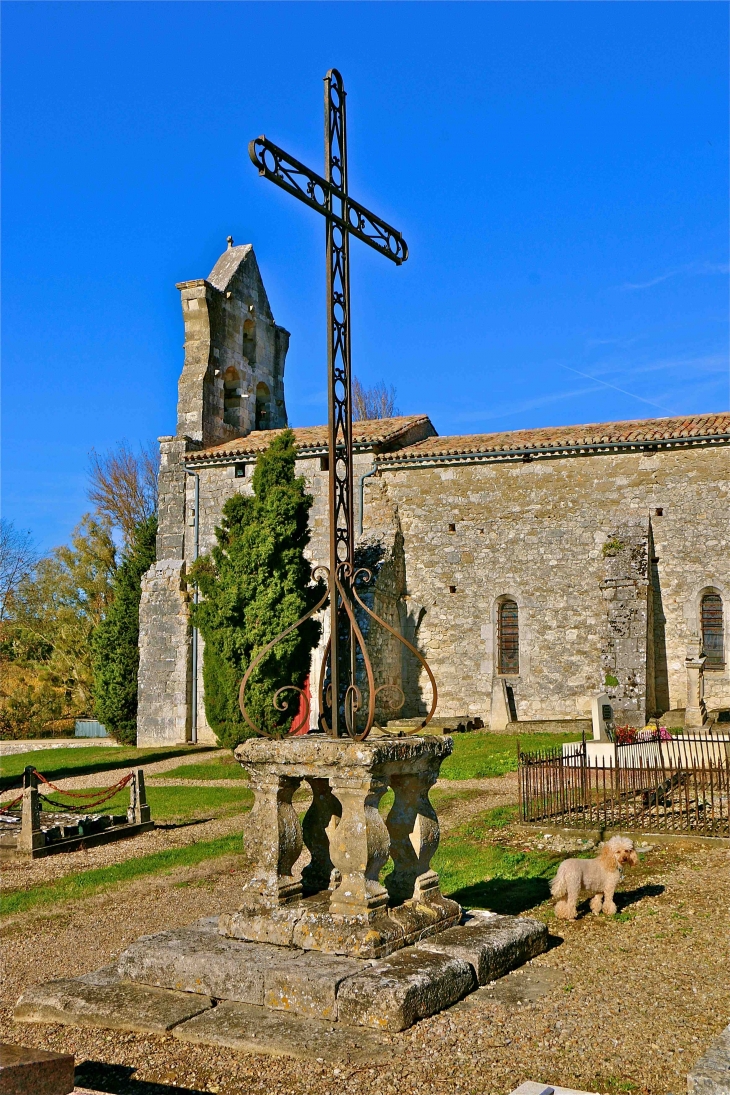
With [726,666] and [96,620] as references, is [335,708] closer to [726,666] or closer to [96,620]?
[726,666]

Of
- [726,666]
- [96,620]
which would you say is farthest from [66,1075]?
[96,620]

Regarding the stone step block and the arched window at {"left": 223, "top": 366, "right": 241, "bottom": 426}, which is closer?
the stone step block

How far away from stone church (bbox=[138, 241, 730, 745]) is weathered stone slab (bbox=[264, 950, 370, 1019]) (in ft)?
44.8

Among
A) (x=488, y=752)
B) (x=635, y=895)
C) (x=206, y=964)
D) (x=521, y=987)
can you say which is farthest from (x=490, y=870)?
(x=488, y=752)

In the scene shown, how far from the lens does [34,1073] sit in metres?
3.78

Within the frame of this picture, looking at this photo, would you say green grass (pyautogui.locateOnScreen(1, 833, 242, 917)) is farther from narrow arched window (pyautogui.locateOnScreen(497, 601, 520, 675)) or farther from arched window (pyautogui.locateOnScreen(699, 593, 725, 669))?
arched window (pyautogui.locateOnScreen(699, 593, 725, 669))

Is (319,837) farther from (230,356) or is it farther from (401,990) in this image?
(230,356)

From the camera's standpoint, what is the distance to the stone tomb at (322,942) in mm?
5082

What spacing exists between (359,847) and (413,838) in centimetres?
63

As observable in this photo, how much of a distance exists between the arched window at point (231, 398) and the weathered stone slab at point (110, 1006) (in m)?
21.1

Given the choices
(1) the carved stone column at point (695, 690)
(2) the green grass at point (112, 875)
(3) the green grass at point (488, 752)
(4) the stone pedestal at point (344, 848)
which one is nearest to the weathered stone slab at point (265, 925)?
(4) the stone pedestal at point (344, 848)

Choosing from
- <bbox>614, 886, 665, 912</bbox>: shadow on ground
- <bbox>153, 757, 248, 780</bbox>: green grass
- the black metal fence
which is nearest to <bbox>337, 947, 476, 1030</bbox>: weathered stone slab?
<bbox>614, 886, 665, 912</bbox>: shadow on ground

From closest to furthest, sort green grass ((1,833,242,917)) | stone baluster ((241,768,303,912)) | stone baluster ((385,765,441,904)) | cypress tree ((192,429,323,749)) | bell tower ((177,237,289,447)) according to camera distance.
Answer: stone baluster ((241,768,303,912))
stone baluster ((385,765,441,904))
green grass ((1,833,242,917))
cypress tree ((192,429,323,749))
bell tower ((177,237,289,447))

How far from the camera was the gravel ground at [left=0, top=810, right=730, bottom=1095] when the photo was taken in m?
4.52
